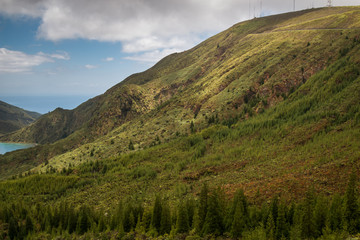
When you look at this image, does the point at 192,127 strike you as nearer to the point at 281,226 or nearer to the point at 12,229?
the point at 12,229

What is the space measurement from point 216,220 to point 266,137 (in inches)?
2846

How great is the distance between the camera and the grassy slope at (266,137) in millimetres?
79062

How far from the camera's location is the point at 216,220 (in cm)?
5756

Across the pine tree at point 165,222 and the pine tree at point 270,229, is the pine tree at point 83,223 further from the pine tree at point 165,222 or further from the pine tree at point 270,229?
the pine tree at point 270,229

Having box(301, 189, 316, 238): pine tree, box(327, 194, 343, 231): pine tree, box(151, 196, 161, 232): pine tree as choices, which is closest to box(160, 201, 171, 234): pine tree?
box(151, 196, 161, 232): pine tree

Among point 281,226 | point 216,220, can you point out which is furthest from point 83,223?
point 281,226

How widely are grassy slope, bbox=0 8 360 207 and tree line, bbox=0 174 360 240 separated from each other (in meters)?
10.9

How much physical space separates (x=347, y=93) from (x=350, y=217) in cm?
8483

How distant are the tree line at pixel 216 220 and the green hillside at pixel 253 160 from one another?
1.26 feet

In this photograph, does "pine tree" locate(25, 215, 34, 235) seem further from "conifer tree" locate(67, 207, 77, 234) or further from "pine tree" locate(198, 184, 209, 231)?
"pine tree" locate(198, 184, 209, 231)

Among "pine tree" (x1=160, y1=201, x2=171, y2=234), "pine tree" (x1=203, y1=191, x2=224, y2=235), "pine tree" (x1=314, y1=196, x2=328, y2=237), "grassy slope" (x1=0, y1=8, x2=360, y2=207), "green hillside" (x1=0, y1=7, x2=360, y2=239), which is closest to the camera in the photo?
"pine tree" (x1=314, y1=196, x2=328, y2=237)

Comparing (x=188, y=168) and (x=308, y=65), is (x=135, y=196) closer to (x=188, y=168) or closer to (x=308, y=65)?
(x=188, y=168)

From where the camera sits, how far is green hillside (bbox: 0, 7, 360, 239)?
186 ft

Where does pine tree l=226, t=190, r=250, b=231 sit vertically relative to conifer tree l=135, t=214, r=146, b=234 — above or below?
above
